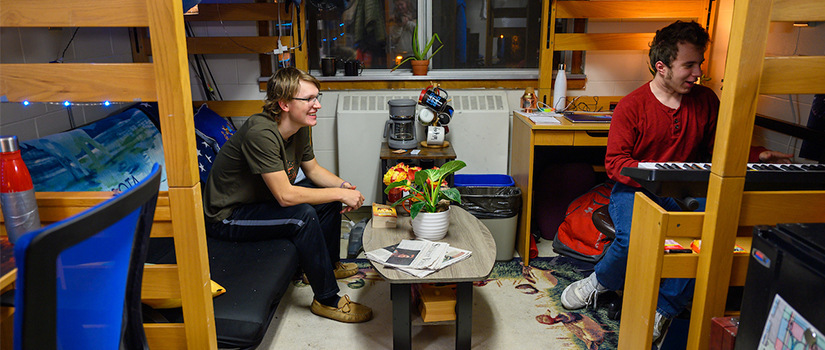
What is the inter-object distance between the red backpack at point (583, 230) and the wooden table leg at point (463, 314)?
3.90 ft

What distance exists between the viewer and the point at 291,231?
89.3 inches

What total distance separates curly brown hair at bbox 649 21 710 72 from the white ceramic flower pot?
1083 mm

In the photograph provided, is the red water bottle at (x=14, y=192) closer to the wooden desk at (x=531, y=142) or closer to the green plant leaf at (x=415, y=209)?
the green plant leaf at (x=415, y=209)

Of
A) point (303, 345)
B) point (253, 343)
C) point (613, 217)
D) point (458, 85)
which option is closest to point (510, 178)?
point (458, 85)

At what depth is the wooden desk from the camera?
2826mm

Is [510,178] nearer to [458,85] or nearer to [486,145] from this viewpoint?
[486,145]

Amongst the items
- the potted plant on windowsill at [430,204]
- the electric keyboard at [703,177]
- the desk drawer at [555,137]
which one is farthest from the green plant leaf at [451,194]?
the desk drawer at [555,137]

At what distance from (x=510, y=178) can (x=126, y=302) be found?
2544mm

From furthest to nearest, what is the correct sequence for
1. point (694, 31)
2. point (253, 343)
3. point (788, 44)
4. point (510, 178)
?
1. point (510, 178)
2. point (788, 44)
3. point (694, 31)
4. point (253, 343)

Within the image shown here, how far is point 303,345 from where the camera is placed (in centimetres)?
220

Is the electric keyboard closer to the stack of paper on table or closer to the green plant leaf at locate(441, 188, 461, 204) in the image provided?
the green plant leaf at locate(441, 188, 461, 204)

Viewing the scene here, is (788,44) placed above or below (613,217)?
above

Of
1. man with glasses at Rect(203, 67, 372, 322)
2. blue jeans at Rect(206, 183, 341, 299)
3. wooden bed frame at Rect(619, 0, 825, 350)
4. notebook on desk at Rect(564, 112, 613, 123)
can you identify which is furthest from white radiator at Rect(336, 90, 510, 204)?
wooden bed frame at Rect(619, 0, 825, 350)

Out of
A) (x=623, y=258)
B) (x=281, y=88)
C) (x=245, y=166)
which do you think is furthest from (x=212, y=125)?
(x=623, y=258)
